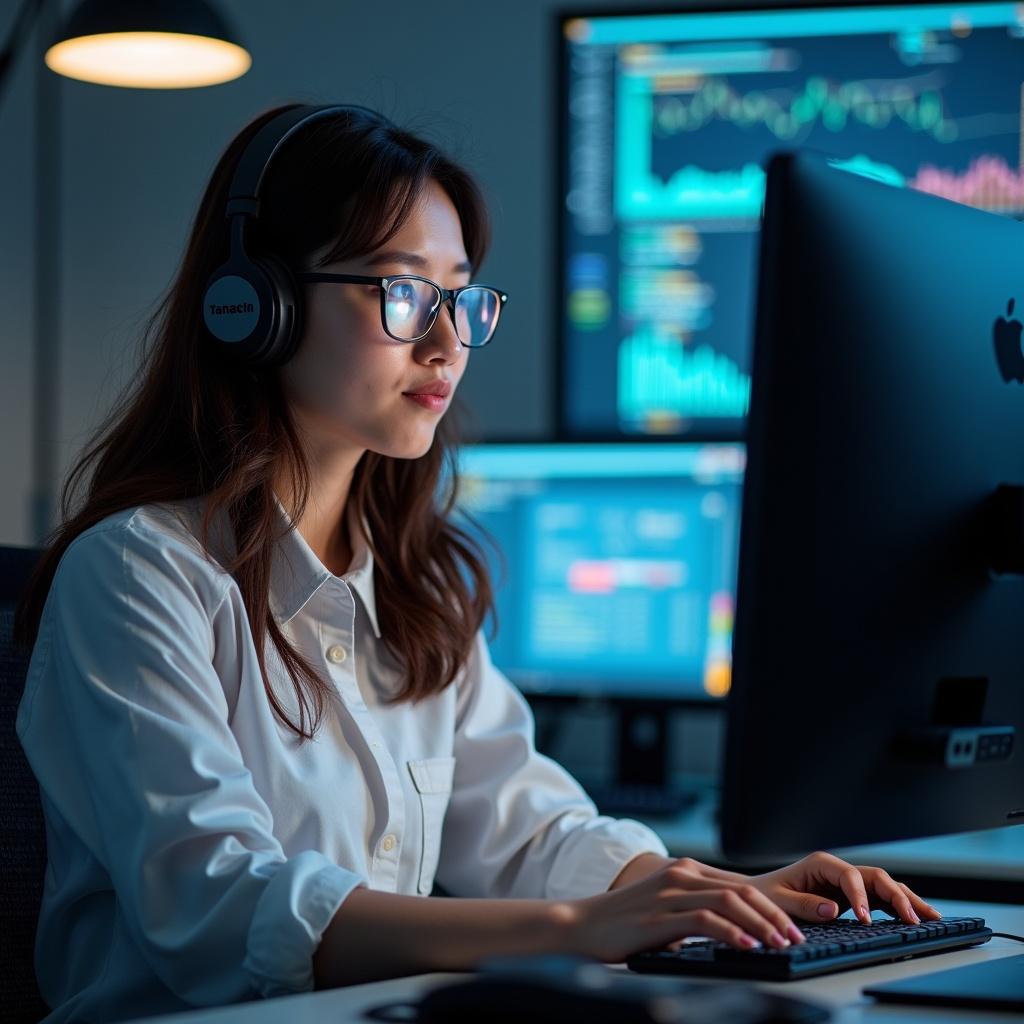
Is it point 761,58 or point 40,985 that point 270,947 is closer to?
point 40,985

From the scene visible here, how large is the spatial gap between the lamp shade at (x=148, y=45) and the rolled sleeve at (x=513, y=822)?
101cm

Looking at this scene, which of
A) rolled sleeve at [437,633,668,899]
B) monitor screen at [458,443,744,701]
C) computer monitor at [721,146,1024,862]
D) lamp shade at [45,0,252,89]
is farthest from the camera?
monitor screen at [458,443,744,701]

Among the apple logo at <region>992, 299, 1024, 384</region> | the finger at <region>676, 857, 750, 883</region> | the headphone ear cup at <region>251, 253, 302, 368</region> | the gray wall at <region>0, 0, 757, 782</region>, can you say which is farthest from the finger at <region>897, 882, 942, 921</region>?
the gray wall at <region>0, 0, 757, 782</region>

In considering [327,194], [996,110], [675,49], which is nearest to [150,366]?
[327,194]

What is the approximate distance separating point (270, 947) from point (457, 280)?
2.12 ft

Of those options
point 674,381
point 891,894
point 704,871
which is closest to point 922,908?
point 891,894

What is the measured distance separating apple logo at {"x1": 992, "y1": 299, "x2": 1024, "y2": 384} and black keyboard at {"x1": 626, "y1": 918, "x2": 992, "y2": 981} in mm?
365

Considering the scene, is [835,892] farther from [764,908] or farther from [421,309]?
[421,309]

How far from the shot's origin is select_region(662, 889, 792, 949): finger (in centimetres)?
88

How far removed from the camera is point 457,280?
135 cm

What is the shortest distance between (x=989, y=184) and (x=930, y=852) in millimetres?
1149

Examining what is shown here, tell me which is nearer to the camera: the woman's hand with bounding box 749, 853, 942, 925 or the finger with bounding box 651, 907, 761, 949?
the finger with bounding box 651, 907, 761, 949

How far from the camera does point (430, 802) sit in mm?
1352

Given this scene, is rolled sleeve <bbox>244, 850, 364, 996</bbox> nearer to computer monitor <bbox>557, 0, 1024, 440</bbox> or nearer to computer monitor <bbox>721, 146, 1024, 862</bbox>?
computer monitor <bbox>721, 146, 1024, 862</bbox>
